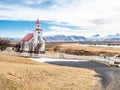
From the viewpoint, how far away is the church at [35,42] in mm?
100650

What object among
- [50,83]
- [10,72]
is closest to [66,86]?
[50,83]

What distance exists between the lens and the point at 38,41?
102 metres

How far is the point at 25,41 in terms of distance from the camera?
4090 inches

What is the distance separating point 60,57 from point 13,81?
59559 millimetres

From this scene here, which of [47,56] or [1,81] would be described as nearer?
[1,81]

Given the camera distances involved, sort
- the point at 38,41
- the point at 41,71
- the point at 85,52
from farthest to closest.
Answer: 1. the point at 85,52
2. the point at 38,41
3. the point at 41,71

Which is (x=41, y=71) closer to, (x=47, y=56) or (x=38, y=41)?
(x=47, y=56)

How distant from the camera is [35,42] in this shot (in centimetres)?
10200

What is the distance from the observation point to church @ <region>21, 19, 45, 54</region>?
10065cm

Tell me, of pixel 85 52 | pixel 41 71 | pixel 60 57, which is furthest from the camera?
pixel 85 52

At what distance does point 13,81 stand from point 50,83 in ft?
16.9

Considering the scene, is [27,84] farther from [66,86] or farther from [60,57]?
[60,57]

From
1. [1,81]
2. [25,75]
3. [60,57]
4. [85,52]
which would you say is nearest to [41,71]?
[25,75]

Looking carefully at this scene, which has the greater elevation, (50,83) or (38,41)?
(38,41)
